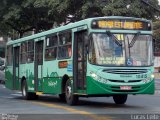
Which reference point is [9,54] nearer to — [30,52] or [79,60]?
[30,52]

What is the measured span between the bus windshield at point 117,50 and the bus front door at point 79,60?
2.13 feet

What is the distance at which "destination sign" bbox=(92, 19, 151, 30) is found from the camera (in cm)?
1681

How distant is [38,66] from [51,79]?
1.91 metres

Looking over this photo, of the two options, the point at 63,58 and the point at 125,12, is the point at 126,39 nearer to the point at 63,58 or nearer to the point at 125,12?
the point at 63,58

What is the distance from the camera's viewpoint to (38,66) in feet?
70.8

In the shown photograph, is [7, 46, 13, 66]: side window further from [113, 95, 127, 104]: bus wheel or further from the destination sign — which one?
the destination sign

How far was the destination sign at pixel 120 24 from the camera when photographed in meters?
16.8

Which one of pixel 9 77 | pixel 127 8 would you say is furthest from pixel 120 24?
pixel 127 8

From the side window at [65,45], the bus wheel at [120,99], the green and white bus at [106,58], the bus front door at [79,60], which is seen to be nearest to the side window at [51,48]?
Result: the side window at [65,45]

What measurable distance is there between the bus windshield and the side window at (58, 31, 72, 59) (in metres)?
1.67

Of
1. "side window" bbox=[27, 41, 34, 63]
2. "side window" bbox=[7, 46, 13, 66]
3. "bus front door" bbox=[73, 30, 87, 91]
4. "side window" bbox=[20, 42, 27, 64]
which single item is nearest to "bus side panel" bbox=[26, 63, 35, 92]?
"side window" bbox=[27, 41, 34, 63]

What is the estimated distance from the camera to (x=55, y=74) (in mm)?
19438

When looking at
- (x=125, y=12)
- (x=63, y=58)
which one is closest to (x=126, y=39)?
(x=63, y=58)

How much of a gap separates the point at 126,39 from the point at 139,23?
892 millimetres
